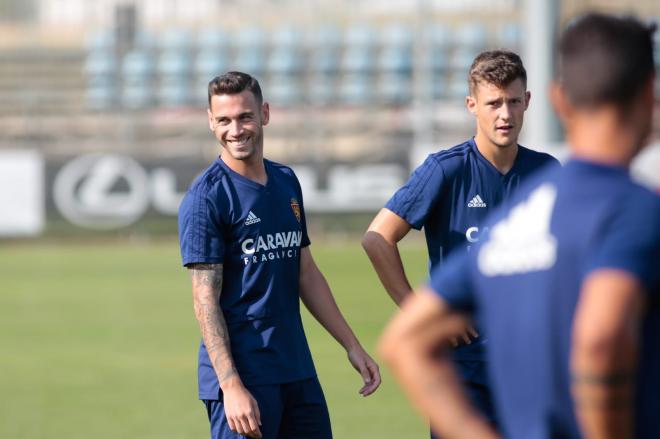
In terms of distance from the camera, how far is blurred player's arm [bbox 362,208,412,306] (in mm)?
4789

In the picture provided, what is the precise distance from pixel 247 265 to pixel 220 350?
1.17ft

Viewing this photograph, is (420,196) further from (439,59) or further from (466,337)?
(439,59)

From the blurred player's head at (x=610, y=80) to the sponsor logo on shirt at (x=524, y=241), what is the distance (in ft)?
0.47

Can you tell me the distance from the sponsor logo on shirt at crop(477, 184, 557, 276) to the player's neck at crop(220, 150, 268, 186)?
2523mm

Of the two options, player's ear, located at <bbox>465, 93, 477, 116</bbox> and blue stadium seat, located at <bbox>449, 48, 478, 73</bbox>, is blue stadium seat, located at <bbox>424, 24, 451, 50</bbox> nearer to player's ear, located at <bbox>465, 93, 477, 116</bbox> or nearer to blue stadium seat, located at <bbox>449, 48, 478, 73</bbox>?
blue stadium seat, located at <bbox>449, 48, 478, 73</bbox>

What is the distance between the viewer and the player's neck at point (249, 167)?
15.3 ft

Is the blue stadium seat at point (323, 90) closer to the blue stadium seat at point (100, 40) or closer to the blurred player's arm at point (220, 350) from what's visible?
the blue stadium seat at point (100, 40)

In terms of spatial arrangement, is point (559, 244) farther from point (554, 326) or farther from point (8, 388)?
point (8, 388)

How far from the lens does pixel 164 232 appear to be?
21.0 metres

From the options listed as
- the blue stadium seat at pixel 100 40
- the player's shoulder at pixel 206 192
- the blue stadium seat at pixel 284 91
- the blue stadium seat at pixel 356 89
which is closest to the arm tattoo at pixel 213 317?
the player's shoulder at pixel 206 192

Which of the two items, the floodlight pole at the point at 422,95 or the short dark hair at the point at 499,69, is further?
the floodlight pole at the point at 422,95

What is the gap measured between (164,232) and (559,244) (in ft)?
63.2

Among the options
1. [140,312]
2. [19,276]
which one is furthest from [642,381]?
[19,276]

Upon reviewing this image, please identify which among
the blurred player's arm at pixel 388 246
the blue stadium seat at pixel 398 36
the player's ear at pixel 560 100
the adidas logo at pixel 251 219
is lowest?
the blue stadium seat at pixel 398 36
